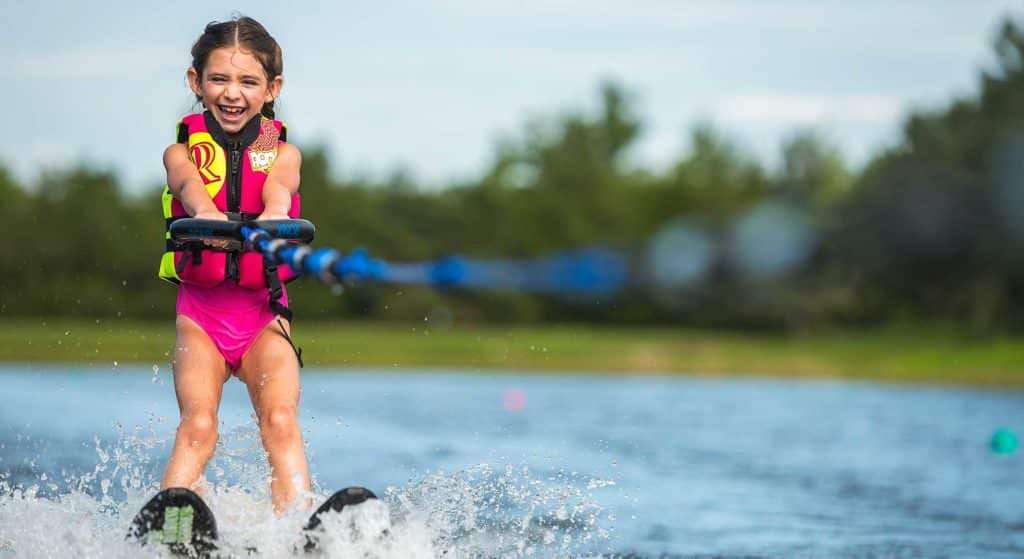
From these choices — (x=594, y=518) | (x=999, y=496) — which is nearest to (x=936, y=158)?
(x=999, y=496)

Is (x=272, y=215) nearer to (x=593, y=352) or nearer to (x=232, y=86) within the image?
(x=232, y=86)

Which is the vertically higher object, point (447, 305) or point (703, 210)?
point (703, 210)

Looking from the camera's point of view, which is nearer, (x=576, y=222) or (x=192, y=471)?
(x=192, y=471)

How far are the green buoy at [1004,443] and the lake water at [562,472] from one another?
0.16 meters

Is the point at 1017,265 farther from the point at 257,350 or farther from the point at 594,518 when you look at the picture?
the point at 257,350

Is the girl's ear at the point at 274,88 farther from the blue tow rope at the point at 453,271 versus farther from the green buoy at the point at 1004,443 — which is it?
the green buoy at the point at 1004,443

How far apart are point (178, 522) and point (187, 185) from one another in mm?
1207

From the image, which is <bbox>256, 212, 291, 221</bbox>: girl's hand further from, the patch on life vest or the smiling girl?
the patch on life vest

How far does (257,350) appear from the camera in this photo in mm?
5027

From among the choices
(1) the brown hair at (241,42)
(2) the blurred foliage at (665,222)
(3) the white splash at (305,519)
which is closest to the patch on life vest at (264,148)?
(1) the brown hair at (241,42)

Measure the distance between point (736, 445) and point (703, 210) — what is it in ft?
134

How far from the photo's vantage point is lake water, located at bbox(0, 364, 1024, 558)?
5781 millimetres

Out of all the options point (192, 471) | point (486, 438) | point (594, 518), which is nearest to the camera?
point (192, 471)

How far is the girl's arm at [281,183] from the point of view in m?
4.87
